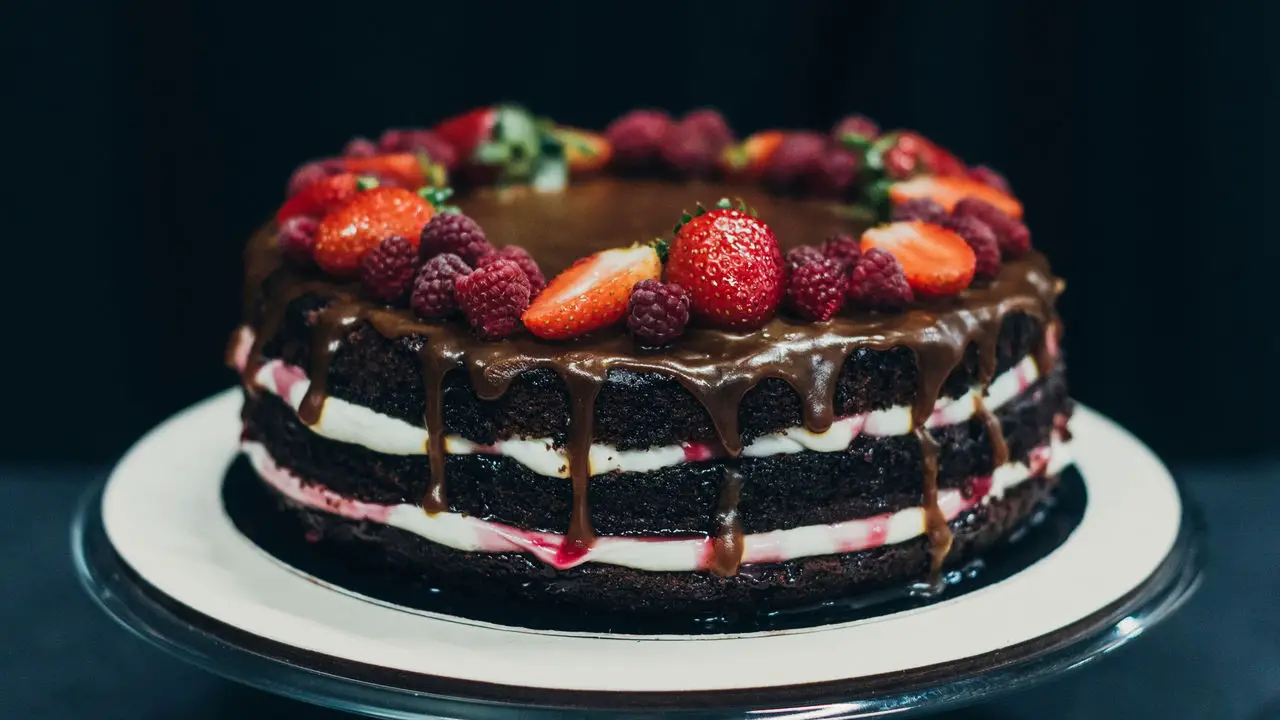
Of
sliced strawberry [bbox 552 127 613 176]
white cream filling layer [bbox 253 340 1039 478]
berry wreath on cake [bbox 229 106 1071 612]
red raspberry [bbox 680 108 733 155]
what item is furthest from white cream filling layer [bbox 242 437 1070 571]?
red raspberry [bbox 680 108 733 155]

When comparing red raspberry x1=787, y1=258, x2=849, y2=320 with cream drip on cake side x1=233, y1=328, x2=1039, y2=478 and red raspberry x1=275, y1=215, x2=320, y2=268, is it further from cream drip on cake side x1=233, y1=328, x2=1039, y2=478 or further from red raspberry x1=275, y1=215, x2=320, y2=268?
red raspberry x1=275, y1=215, x2=320, y2=268

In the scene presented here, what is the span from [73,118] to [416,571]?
7.19 ft

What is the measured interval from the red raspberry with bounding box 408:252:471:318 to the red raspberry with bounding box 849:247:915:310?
0.71 metres

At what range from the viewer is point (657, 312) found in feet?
7.36

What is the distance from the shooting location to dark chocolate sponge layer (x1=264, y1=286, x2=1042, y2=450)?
89.9 inches

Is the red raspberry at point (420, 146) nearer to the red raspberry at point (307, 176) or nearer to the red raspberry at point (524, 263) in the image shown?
the red raspberry at point (307, 176)

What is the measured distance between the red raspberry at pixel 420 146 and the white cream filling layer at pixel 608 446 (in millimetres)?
959

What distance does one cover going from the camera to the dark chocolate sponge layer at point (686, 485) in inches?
92.0

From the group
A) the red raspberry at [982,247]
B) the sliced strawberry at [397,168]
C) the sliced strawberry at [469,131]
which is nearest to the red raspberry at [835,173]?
the red raspberry at [982,247]

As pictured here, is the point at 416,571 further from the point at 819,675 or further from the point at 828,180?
the point at 828,180

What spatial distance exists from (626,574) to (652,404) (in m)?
0.32

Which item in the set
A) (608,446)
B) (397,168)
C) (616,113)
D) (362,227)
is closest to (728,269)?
(608,446)

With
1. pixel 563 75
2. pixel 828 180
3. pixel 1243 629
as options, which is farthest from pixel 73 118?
pixel 1243 629

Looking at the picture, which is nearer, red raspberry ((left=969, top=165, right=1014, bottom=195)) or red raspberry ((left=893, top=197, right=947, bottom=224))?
red raspberry ((left=893, top=197, right=947, bottom=224))
